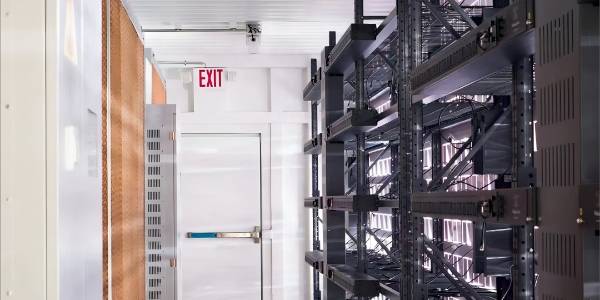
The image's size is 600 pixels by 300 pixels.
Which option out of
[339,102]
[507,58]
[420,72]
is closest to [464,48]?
[507,58]

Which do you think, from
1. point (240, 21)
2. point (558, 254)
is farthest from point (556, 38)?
point (240, 21)

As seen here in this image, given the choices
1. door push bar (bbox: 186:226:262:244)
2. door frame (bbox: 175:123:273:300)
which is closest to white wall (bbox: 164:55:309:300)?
door frame (bbox: 175:123:273:300)

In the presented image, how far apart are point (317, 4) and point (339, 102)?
143 cm

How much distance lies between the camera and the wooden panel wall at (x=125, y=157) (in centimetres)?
468

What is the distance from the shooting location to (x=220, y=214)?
10867 mm

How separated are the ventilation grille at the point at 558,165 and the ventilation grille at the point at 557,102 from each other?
87mm

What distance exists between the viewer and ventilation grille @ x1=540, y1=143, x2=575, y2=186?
236 centimetres

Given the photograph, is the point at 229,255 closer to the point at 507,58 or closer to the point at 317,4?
the point at 317,4

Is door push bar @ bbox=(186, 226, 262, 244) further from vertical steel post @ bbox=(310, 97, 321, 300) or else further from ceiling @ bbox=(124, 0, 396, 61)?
ceiling @ bbox=(124, 0, 396, 61)

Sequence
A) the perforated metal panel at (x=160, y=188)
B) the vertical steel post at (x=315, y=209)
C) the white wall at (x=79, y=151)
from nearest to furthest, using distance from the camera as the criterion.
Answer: the white wall at (x=79, y=151) < the perforated metal panel at (x=160, y=188) < the vertical steel post at (x=315, y=209)

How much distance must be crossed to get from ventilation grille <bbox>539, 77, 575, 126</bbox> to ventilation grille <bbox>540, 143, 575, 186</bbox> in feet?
0.28

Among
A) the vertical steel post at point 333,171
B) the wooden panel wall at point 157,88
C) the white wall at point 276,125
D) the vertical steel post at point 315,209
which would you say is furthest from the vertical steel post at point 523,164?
the white wall at point 276,125

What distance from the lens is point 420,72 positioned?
4.04 metres

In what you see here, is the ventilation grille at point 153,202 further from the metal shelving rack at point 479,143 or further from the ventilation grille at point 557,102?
the ventilation grille at point 557,102
